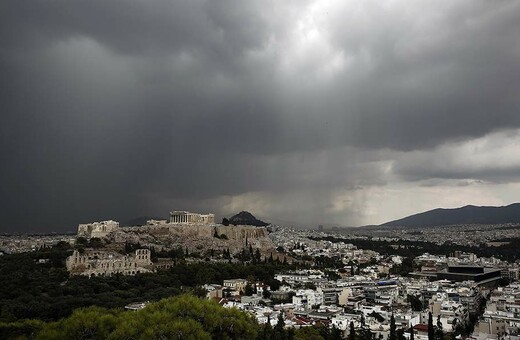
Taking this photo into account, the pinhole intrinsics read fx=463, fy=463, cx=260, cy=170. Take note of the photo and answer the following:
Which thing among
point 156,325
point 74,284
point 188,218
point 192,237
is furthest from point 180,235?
point 156,325

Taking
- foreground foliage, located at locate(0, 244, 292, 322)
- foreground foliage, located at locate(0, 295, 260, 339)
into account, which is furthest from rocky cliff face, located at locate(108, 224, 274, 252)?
foreground foliage, located at locate(0, 295, 260, 339)

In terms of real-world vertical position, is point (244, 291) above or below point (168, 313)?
below

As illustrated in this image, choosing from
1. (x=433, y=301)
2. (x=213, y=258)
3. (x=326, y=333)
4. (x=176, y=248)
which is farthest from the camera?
(x=176, y=248)

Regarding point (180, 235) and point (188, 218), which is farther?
point (188, 218)

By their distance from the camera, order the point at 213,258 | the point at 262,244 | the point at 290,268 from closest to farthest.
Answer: the point at 290,268, the point at 213,258, the point at 262,244

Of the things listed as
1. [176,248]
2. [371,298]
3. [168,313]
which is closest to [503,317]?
[371,298]

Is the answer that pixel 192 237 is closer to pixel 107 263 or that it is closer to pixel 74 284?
pixel 107 263

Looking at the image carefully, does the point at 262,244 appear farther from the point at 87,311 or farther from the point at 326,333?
the point at 87,311

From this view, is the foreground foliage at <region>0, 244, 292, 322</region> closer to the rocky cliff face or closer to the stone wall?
the stone wall

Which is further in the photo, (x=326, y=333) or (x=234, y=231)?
(x=234, y=231)
